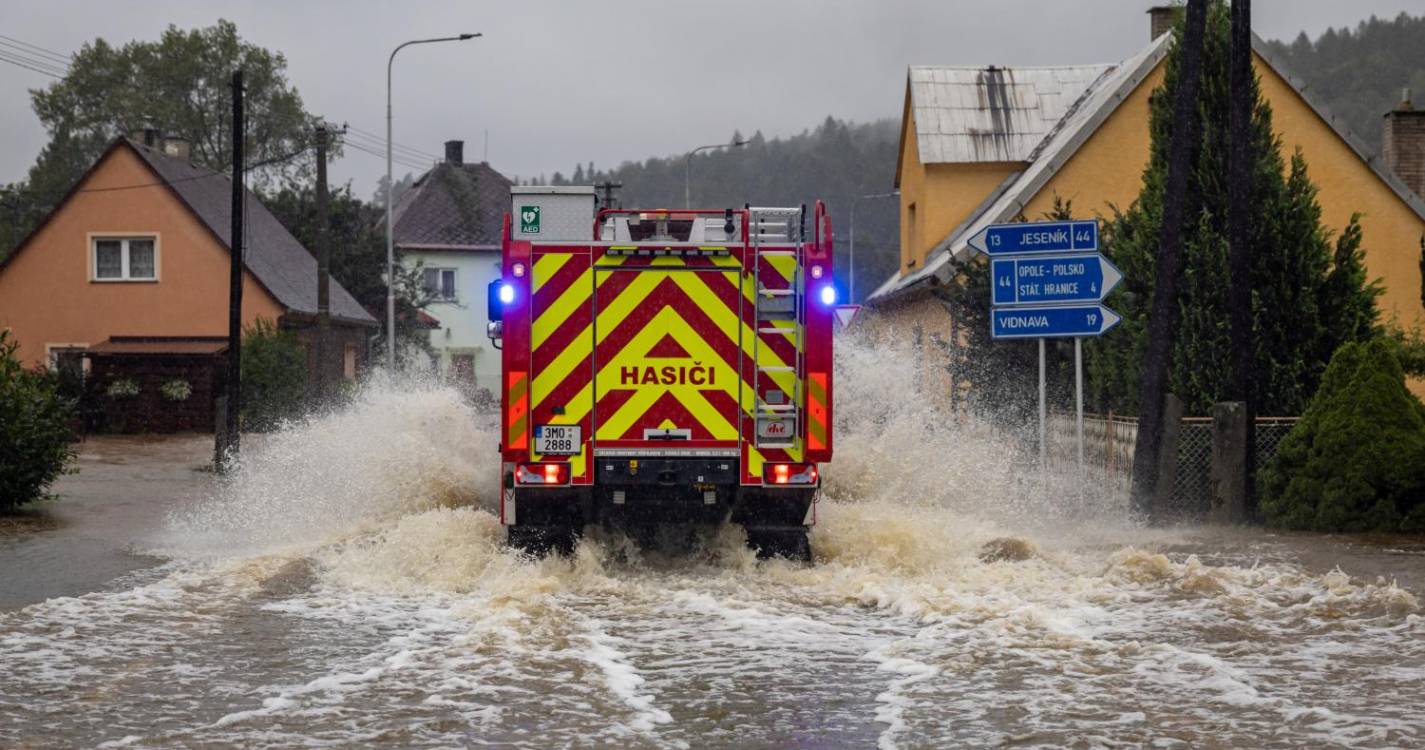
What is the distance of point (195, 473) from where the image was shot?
93.2 feet

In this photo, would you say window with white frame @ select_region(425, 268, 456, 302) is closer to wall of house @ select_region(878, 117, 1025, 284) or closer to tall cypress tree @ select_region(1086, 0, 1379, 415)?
wall of house @ select_region(878, 117, 1025, 284)

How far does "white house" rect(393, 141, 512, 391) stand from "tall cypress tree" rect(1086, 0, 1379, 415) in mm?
51197

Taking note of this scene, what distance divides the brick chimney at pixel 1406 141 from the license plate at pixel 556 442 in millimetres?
26315

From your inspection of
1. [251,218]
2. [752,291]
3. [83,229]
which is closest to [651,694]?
[752,291]

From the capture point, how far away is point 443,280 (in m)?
72.1

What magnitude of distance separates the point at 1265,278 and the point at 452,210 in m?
58.5

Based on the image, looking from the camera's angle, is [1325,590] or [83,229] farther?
[83,229]

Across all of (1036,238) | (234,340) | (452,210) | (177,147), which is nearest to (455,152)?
(452,210)

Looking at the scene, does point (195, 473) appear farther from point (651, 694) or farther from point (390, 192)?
point (651, 694)

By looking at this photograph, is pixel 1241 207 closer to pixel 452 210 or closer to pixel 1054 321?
pixel 1054 321

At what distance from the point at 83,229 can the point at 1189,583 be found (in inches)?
1576

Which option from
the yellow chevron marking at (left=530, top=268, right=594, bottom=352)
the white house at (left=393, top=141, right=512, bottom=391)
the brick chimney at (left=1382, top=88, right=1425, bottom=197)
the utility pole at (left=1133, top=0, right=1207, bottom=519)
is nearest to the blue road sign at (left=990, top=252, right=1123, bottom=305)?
the utility pole at (left=1133, top=0, right=1207, bottom=519)

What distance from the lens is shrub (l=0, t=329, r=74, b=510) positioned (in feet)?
60.7

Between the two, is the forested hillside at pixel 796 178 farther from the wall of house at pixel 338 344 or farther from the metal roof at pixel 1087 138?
the metal roof at pixel 1087 138
